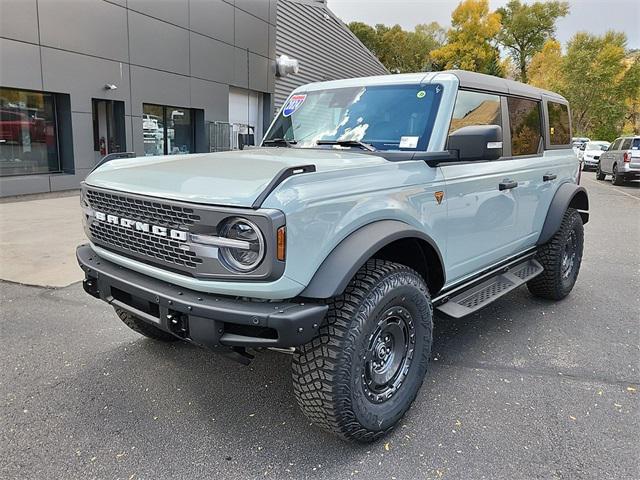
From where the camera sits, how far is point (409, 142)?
124 inches

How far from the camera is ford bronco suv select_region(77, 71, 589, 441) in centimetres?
215

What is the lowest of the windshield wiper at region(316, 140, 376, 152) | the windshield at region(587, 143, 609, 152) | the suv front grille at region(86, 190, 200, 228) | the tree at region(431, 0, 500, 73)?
the suv front grille at region(86, 190, 200, 228)

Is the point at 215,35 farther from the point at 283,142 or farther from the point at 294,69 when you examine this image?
the point at 283,142

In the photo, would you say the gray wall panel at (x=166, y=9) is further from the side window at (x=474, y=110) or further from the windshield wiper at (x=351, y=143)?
the side window at (x=474, y=110)

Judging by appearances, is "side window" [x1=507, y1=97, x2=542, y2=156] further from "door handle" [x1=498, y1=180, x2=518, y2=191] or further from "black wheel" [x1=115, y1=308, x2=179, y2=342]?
"black wheel" [x1=115, y1=308, x2=179, y2=342]

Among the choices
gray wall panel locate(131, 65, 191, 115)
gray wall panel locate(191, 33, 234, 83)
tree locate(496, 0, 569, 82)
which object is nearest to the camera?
gray wall panel locate(131, 65, 191, 115)

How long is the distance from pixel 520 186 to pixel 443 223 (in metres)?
1.27

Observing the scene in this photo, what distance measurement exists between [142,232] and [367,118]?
5.80ft

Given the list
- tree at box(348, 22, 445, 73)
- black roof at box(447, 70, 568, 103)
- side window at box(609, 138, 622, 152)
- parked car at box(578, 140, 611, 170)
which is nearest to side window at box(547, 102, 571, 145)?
black roof at box(447, 70, 568, 103)

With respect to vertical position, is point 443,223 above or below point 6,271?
above

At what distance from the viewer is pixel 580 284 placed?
18.2 ft

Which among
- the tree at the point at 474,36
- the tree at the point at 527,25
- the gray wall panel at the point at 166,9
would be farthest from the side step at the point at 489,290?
the tree at the point at 527,25

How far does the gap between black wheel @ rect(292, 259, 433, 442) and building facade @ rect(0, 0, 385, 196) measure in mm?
9837

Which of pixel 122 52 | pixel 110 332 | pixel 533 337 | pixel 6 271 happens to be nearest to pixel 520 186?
pixel 533 337
